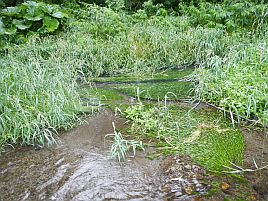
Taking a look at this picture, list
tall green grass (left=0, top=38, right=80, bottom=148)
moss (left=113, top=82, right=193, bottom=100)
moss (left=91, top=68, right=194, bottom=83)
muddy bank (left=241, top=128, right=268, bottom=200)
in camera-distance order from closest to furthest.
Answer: muddy bank (left=241, top=128, right=268, bottom=200), tall green grass (left=0, top=38, right=80, bottom=148), moss (left=113, top=82, right=193, bottom=100), moss (left=91, top=68, right=194, bottom=83)

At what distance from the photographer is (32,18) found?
237 inches

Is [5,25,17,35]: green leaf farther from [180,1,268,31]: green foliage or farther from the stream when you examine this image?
the stream

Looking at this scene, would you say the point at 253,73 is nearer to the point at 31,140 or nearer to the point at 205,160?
the point at 205,160

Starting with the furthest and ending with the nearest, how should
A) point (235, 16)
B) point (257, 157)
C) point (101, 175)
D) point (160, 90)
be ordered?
point (235, 16), point (160, 90), point (257, 157), point (101, 175)

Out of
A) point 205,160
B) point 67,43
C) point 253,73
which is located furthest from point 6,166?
point 67,43

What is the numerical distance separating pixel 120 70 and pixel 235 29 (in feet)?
6.69

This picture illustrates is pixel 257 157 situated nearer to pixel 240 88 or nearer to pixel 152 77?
pixel 240 88

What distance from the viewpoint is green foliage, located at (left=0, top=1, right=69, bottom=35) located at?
5.91 meters

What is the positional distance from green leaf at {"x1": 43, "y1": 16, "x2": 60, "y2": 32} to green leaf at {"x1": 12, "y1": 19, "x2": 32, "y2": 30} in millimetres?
320

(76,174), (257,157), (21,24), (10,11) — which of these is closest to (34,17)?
(21,24)

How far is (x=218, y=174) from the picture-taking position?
1.99m

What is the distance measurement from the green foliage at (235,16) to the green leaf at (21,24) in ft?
9.73

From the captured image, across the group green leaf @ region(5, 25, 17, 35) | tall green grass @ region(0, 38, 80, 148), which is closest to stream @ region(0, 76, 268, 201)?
tall green grass @ region(0, 38, 80, 148)

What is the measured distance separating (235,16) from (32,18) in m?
3.53
